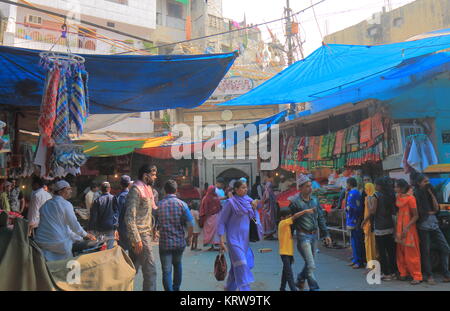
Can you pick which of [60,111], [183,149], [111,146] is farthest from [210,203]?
[111,146]

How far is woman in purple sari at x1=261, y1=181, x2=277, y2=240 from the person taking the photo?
979 cm

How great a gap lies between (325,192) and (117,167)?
8.74 metres

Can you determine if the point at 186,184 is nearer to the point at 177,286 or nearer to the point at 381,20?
the point at 177,286

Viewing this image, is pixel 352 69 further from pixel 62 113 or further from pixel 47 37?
pixel 47 37

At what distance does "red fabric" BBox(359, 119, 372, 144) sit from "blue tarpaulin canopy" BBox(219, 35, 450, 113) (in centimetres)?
64

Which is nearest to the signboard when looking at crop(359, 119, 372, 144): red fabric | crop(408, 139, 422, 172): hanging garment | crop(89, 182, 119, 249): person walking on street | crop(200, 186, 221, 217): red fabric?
crop(359, 119, 372, 144): red fabric

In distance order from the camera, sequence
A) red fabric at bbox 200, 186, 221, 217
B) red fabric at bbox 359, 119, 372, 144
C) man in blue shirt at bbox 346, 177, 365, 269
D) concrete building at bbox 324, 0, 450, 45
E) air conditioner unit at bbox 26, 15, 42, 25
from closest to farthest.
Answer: man in blue shirt at bbox 346, 177, 365, 269 < red fabric at bbox 359, 119, 372, 144 < red fabric at bbox 200, 186, 221, 217 < air conditioner unit at bbox 26, 15, 42, 25 < concrete building at bbox 324, 0, 450, 45

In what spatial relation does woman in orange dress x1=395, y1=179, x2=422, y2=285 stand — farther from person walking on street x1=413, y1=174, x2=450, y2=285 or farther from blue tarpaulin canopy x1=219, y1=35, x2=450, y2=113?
blue tarpaulin canopy x1=219, y1=35, x2=450, y2=113

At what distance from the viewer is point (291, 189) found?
10.5 meters

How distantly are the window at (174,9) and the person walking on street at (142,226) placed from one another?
22247 mm

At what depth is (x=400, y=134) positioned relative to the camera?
6.86 m

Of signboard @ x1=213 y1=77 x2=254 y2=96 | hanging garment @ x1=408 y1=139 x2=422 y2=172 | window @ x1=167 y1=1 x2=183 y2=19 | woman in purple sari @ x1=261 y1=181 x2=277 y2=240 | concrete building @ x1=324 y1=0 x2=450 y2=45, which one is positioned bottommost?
woman in purple sari @ x1=261 y1=181 x2=277 y2=240

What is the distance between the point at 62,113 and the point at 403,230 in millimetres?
5150
